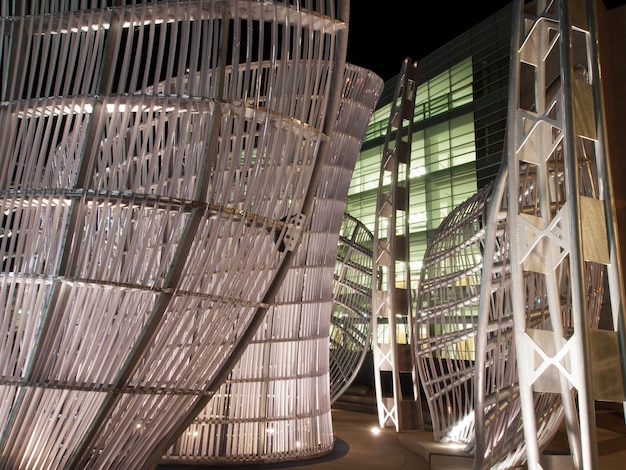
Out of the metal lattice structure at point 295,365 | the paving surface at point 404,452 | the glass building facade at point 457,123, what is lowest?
the paving surface at point 404,452

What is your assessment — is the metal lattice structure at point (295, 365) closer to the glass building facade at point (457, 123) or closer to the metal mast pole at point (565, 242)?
the metal mast pole at point (565, 242)

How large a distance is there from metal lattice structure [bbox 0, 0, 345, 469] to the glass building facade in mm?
20475

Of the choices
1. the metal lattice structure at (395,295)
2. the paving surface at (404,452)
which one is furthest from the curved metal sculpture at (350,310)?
the paving surface at (404,452)

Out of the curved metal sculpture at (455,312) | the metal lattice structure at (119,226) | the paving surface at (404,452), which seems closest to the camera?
the metal lattice structure at (119,226)

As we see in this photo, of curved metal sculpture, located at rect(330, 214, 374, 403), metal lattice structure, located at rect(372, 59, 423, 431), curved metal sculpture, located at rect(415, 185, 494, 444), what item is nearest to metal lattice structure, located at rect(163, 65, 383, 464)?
curved metal sculpture, located at rect(415, 185, 494, 444)

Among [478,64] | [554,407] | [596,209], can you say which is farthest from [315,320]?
[478,64]

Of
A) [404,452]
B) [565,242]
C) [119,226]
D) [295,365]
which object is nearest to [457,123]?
[404,452]

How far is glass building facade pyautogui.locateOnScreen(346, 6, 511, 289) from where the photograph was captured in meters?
28.6

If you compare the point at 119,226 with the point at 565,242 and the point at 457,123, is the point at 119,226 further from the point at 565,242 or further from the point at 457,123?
the point at 457,123

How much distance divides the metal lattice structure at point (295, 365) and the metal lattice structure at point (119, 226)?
123 inches

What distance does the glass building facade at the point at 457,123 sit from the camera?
93.8ft

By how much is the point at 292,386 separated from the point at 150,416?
13.5 ft

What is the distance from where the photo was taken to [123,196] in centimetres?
683

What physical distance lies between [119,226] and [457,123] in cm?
2609
